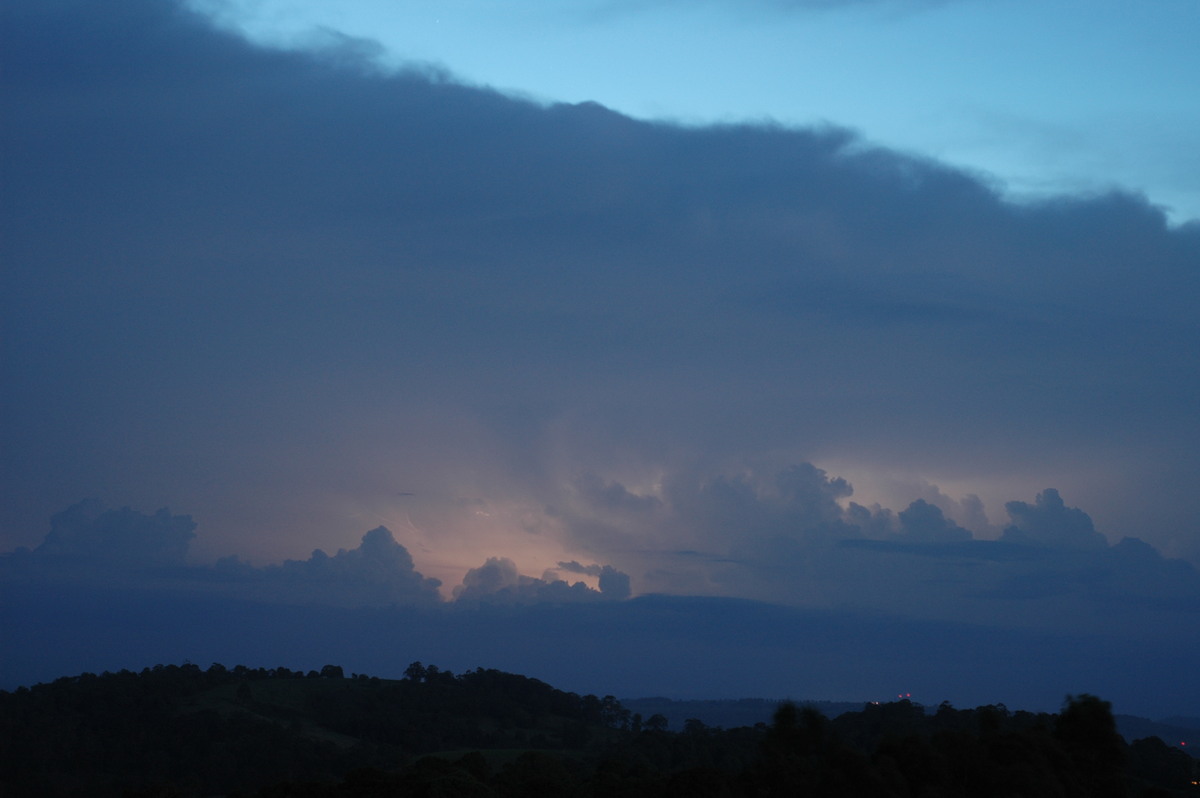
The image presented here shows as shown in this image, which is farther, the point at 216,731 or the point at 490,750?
the point at 490,750

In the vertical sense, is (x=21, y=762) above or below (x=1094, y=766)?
below

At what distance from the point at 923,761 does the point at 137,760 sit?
132 m

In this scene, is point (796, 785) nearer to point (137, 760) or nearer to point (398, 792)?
point (398, 792)

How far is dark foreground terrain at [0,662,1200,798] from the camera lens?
5850 cm

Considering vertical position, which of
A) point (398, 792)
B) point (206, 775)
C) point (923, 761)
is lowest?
point (206, 775)

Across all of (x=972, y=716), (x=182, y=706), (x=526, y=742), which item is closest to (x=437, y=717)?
(x=526, y=742)

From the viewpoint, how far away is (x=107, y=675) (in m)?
188

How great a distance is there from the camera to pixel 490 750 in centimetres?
16662

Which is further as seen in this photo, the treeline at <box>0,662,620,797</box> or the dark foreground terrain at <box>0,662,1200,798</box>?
the treeline at <box>0,662,620,797</box>

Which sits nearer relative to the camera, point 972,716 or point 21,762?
point 972,716

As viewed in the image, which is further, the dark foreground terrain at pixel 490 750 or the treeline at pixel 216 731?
the treeline at pixel 216 731

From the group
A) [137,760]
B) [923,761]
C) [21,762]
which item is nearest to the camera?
[923,761]

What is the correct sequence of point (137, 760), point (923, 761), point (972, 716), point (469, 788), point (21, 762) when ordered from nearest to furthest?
1. point (923, 761)
2. point (469, 788)
3. point (972, 716)
4. point (21, 762)
5. point (137, 760)

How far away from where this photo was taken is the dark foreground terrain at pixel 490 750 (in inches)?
2303
